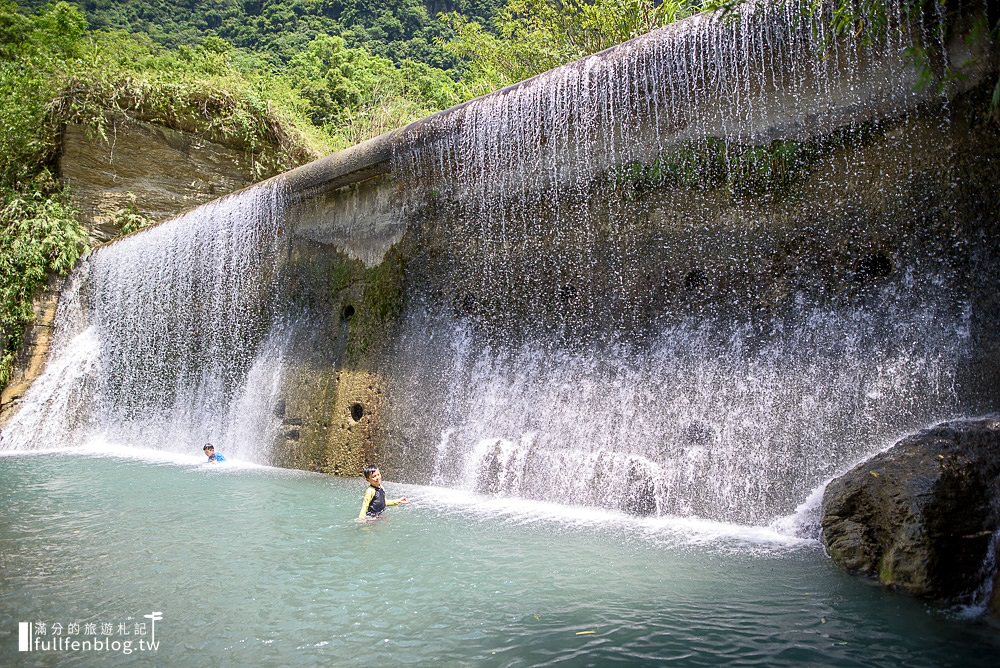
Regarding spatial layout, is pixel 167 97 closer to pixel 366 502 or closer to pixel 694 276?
pixel 366 502

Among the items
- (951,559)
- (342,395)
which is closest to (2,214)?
(342,395)

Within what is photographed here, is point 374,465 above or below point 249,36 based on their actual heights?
below

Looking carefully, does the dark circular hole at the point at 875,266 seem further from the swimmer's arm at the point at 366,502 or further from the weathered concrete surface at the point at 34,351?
the weathered concrete surface at the point at 34,351

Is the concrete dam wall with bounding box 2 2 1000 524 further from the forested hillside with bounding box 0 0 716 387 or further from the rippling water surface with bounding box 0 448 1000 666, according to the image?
the forested hillside with bounding box 0 0 716 387

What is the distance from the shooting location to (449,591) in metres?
3.72

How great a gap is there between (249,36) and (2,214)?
72.1 ft

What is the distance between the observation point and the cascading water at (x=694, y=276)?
16.2 ft

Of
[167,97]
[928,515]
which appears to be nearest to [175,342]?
[167,97]

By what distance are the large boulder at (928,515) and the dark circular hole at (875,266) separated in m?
1.46

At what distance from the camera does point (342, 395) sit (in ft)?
26.3

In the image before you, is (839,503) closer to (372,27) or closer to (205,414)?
(205,414)

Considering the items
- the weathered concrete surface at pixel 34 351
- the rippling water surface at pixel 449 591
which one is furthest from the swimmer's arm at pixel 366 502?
the weathered concrete surface at pixel 34 351

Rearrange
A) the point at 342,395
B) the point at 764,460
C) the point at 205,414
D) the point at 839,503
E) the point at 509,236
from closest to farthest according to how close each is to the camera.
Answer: the point at 839,503, the point at 764,460, the point at 509,236, the point at 342,395, the point at 205,414

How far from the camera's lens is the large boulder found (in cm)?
339
